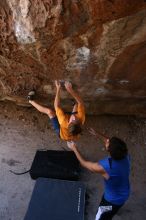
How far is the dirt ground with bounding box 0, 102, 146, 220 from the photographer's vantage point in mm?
4777

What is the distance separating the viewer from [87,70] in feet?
15.1

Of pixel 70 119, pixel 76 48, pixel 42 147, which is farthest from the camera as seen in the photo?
pixel 42 147

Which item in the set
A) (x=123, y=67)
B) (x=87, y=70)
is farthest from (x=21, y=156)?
(x=123, y=67)

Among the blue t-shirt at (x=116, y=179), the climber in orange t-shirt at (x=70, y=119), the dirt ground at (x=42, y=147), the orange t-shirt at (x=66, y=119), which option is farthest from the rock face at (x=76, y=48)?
the blue t-shirt at (x=116, y=179)

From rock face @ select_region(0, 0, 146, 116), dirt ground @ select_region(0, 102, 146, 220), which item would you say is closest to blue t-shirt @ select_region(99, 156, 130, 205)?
dirt ground @ select_region(0, 102, 146, 220)

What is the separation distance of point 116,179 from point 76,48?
1.57m

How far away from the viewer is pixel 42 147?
18.4 feet

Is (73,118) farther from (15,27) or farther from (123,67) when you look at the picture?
(15,27)

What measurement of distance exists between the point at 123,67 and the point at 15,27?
4.42ft

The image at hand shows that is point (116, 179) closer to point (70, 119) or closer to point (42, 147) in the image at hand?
point (70, 119)

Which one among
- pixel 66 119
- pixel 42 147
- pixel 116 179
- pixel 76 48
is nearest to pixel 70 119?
pixel 66 119

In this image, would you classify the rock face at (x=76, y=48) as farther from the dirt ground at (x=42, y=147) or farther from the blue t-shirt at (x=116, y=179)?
the blue t-shirt at (x=116, y=179)

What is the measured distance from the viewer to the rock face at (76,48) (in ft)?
12.4

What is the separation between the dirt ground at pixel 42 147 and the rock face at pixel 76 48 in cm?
62
